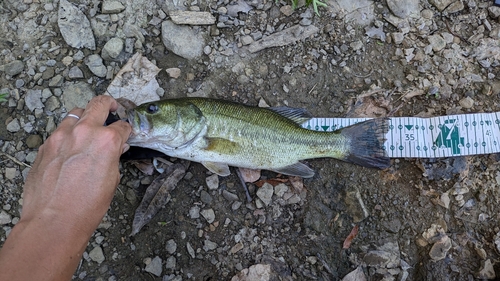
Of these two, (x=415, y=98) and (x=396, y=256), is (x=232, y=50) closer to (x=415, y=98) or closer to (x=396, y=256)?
(x=415, y=98)

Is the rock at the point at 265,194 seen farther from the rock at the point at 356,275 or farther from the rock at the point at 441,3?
the rock at the point at 441,3

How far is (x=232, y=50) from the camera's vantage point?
4656 mm

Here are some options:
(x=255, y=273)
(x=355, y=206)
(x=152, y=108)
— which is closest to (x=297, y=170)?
(x=355, y=206)

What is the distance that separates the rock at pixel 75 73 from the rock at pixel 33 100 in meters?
0.41

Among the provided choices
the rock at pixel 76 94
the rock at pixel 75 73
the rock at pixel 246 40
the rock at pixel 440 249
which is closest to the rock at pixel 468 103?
the rock at pixel 440 249

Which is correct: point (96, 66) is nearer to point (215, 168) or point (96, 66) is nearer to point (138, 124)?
point (138, 124)

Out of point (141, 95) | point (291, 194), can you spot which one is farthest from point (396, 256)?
point (141, 95)

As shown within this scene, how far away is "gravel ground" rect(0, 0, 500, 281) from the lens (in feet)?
13.4

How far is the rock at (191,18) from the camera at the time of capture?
15.1 feet

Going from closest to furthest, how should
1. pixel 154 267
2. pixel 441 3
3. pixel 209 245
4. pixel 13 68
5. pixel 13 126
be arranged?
pixel 154 267 < pixel 209 245 < pixel 13 126 < pixel 13 68 < pixel 441 3

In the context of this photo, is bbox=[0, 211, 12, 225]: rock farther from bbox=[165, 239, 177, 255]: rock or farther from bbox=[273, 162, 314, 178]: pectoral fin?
bbox=[273, 162, 314, 178]: pectoral fin

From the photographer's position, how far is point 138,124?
144 inches

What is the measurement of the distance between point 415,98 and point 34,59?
4.44m

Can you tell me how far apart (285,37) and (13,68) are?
3144 mm
